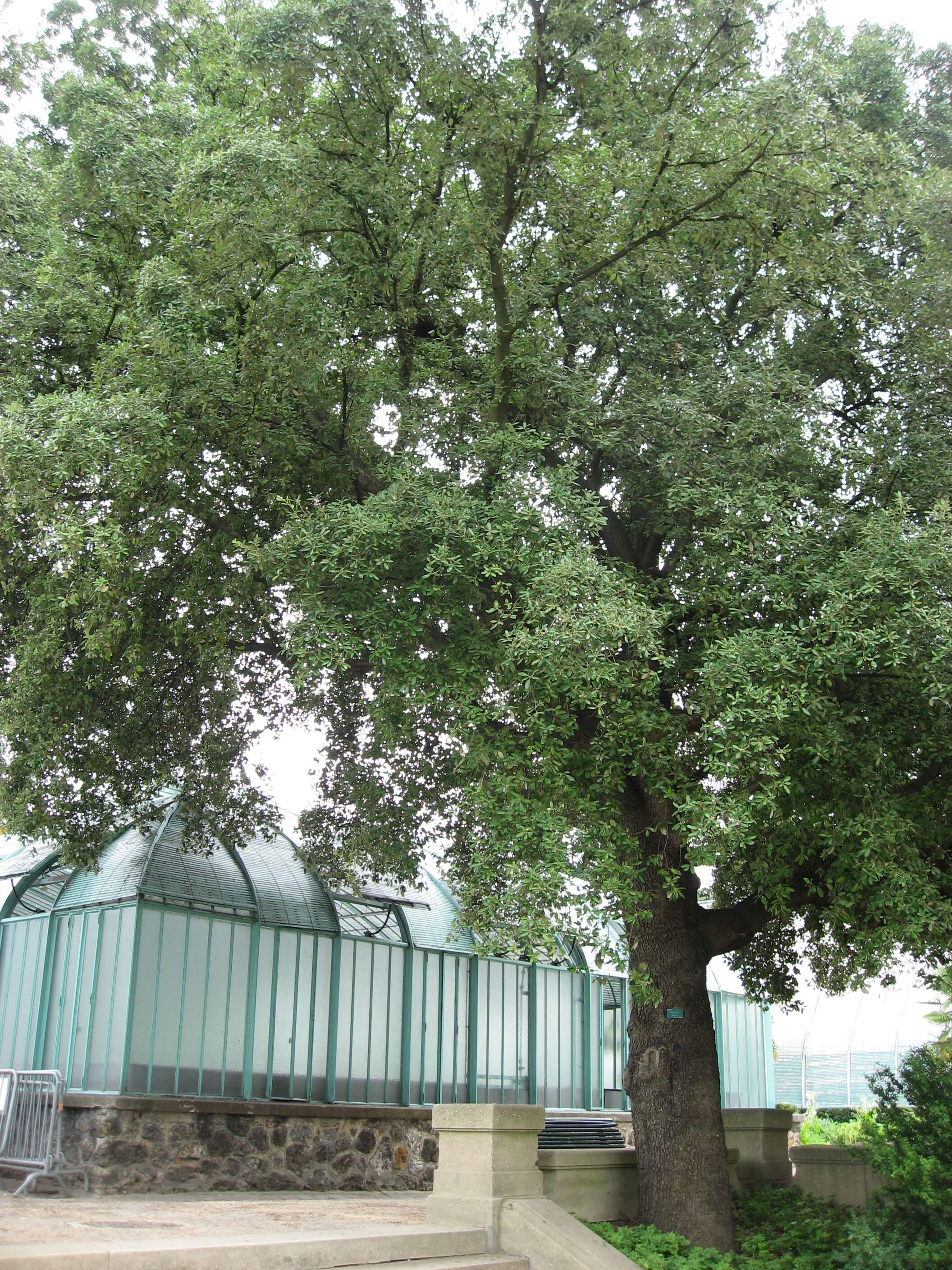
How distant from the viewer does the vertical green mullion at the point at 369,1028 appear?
45.8ft

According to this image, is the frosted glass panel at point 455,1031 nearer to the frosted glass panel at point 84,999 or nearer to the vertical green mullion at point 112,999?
the vertical green mullion at point 112,999

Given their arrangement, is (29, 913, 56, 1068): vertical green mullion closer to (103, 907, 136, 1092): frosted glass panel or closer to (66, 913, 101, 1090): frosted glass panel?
(66, 913, 101, 1090): frosted glass panel

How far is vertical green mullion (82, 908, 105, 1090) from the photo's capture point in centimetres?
1177

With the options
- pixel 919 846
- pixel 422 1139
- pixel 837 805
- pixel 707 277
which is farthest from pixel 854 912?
pixel 422 1139

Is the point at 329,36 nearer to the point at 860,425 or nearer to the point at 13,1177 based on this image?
the point at 860,425

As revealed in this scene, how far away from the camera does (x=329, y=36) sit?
9.62 meters

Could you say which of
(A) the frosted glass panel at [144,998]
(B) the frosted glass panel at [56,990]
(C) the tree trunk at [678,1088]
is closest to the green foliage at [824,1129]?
(C) the tree trunk at [678,1088]

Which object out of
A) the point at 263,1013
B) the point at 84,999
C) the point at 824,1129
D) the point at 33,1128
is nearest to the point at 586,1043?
the point at 263,1013

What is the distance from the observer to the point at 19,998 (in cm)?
1268

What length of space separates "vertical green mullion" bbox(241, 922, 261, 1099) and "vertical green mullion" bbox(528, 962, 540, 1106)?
4.74 metres

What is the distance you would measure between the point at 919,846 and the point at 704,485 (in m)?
3.69

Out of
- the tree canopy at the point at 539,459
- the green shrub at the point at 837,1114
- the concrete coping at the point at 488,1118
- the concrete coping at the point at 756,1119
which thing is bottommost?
the green shrub at the point at 837,1114

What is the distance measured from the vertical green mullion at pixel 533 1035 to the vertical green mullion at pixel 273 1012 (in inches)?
173

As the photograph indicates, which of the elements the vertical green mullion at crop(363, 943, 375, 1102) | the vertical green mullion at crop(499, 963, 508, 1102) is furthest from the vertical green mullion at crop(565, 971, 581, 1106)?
the vertical green mullion at crop(363, 943, 375, 1102)
